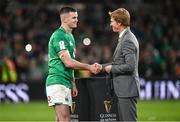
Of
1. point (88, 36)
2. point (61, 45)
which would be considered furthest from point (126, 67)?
point (88, 36)

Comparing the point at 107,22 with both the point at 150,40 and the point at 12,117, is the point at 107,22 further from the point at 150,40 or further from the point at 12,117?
→ the point at 12,117

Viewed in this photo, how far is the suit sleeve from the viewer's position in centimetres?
1034

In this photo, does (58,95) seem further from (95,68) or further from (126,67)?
(126,67)

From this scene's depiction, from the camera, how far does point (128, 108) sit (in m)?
10.4

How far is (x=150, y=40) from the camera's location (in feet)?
81.3

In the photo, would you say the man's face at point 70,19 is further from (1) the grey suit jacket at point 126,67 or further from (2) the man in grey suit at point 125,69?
(1) the grey suit jacket at point 126,67

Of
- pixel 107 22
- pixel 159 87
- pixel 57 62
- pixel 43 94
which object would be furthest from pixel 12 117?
pixel 107 22

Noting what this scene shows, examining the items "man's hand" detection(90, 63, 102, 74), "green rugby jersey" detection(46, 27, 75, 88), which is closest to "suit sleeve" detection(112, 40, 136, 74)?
"man's hand" detection(90, 63, 102, 74)

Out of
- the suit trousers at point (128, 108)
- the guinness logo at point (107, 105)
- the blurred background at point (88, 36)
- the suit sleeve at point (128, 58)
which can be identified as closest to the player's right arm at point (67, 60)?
the suit sleeve at point (128, 58)

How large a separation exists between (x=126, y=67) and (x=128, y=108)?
2.10 ft

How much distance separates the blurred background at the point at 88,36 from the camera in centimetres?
2244

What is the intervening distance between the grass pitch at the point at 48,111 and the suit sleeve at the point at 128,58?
6.90 m

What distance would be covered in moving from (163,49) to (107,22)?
112 inches

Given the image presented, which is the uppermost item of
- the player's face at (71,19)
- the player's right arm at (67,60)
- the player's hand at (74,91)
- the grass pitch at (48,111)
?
the player's face at (71,19)
